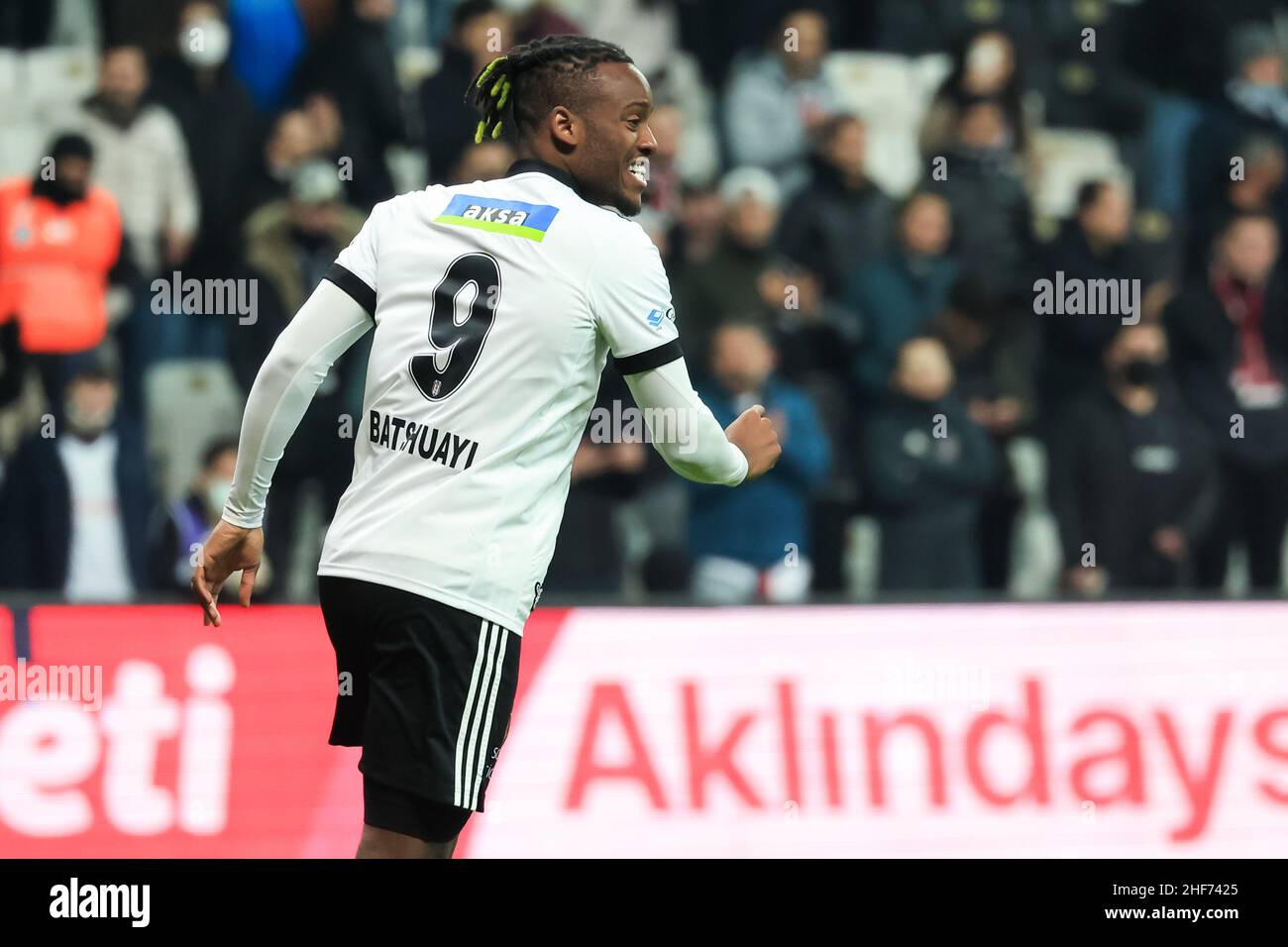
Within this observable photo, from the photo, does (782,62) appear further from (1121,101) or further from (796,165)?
(1121,101)

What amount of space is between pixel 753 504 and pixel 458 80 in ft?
7.88

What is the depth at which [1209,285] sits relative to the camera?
1014cm

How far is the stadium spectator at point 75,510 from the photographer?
8906 millimetres

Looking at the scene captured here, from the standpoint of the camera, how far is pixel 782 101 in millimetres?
10133

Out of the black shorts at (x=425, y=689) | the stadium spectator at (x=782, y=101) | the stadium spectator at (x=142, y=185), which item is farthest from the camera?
the stadium spectator at (x=782, y=101)

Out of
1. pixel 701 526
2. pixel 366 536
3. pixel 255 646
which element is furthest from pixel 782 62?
pixel 366 536

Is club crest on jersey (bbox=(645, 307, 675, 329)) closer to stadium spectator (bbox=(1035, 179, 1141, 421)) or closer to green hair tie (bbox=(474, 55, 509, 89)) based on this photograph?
green hair tie (bbox=(474, 55, 509, 89))

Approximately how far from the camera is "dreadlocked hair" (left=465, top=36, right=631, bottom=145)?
453 cm

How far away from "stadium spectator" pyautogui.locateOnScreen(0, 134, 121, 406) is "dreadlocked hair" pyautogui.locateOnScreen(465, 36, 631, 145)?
4869 millimetres

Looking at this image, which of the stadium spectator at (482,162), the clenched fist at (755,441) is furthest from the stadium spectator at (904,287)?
the clenched fist at (755,441)

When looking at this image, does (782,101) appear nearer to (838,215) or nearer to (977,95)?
(838,215)

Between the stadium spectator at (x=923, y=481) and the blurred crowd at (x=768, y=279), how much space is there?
14 millimetres

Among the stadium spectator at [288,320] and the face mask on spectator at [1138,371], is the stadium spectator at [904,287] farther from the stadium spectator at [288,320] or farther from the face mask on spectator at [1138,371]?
the stadium spectator at [288,320]

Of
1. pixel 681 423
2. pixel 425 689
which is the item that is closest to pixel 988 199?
pixel 681 423
